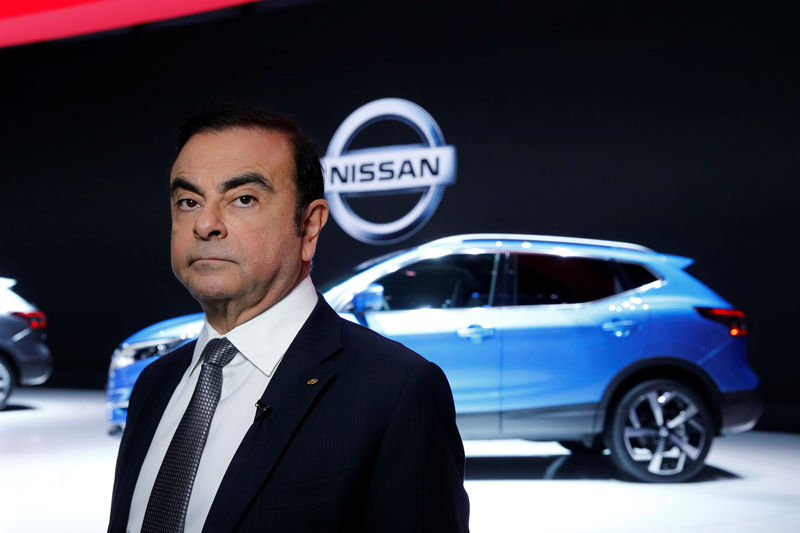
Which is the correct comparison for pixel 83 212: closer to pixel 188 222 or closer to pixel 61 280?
pixel 61 280

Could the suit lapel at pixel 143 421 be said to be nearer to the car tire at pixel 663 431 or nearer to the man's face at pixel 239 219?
the man's face at pixel 239 219

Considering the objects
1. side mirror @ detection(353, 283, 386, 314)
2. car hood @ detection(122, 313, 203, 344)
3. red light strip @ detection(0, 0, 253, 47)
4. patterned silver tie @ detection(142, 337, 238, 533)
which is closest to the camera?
patterned silver tie @ detection(142, 337, 238, 533)

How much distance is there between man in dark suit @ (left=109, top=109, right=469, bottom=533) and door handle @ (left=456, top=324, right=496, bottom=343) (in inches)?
154

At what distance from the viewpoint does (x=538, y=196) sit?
862 cm

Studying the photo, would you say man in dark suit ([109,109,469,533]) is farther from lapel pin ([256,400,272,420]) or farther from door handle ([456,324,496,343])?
door handle ([456,324,496,343])

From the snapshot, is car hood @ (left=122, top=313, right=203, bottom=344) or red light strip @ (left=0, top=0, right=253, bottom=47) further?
red light strip @ (left=0, top=0, right=253, bottom=47)

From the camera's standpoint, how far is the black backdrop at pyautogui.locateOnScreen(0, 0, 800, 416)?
7875 mm

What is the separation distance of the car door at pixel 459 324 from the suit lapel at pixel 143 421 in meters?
3.72

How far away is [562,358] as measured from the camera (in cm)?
553

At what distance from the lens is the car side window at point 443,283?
567 centimetres

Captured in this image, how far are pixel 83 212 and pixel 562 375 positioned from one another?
8.58m

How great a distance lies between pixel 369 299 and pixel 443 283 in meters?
0.58

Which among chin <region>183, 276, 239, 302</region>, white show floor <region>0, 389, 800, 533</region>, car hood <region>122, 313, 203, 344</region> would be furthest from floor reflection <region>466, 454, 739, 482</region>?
chin <region>183, 276, 239, 302</region>

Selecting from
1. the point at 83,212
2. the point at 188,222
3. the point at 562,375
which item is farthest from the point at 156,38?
the point at 188,222
